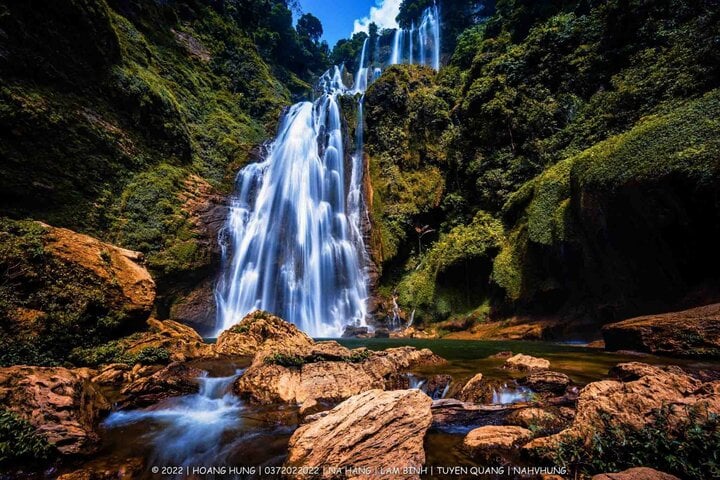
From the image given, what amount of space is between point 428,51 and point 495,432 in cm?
6865

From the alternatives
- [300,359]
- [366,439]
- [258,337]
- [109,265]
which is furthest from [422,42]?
[366,439]

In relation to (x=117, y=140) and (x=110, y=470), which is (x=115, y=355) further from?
(x=117, y=140)

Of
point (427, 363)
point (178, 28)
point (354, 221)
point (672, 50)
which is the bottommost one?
point (427, 363)

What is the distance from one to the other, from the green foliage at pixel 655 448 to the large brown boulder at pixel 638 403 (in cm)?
7

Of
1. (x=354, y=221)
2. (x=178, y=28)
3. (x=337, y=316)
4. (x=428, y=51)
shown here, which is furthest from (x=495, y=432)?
(x=428, y=51)

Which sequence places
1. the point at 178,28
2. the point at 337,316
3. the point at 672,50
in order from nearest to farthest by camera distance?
the point at 672,50
the point at 337,316
the point at 178,28

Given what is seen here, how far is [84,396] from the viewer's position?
6.30 m

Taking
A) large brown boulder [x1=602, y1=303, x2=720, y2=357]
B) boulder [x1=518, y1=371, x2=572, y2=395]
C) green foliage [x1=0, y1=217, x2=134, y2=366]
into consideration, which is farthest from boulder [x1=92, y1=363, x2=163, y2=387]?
large brown boulder [x1=602, y1=303, x2=720, y2=357]

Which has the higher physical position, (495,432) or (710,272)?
(710,272)

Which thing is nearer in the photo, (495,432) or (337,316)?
(495,432)

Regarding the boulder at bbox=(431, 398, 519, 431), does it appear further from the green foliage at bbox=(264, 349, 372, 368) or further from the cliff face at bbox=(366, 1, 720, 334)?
the cliff face at bbox=(366, 1, 720, 334)

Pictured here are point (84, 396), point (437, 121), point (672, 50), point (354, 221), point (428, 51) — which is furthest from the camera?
point (428, 51)

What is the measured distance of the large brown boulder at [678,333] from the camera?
849cm

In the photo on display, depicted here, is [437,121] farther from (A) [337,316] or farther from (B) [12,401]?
(B) [12,401]
